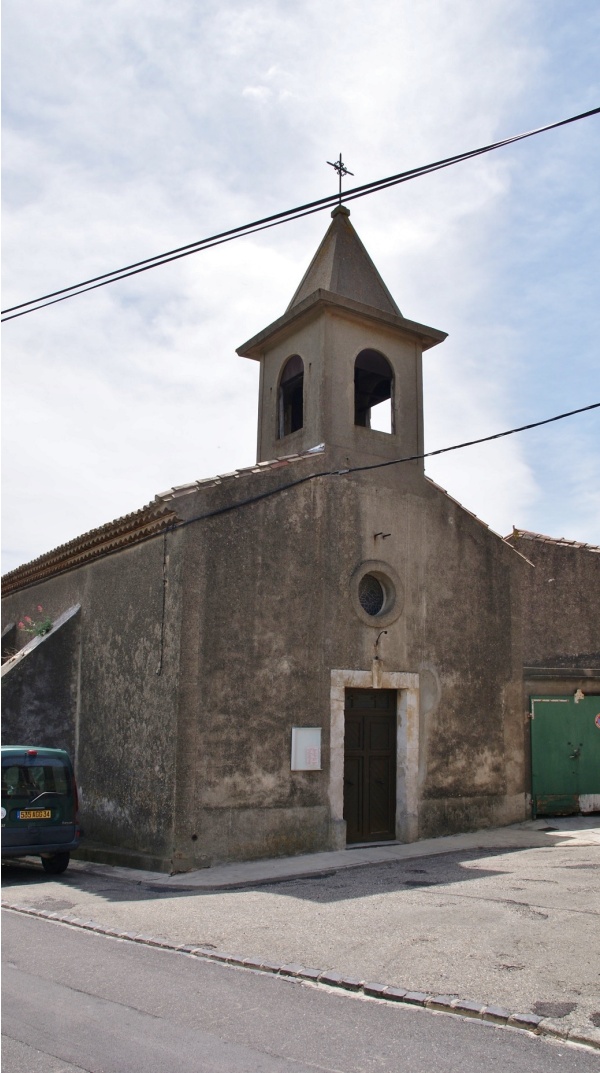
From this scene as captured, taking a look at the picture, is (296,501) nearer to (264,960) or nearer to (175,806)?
(175,806)

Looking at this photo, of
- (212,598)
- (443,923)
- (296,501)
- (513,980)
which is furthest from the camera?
(296,501)

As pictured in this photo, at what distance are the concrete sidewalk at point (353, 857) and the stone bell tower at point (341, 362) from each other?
6.06 m

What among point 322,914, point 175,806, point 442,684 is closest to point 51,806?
point 175,806

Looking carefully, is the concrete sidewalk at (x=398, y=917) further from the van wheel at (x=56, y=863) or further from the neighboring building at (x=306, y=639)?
the neighboring building at (x=306, y=639)

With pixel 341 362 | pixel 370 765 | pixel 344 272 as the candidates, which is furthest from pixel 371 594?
pixel 344 272

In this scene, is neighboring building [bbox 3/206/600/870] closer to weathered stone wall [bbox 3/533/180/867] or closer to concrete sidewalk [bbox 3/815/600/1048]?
weathered stone wall [bbox 3/533/180/867]

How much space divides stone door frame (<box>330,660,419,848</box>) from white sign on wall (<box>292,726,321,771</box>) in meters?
0.33

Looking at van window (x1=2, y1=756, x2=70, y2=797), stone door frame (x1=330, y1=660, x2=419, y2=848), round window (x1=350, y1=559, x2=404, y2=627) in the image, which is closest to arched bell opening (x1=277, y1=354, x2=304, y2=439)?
round window (x1=350, y1=559, x2=404, y2=627)

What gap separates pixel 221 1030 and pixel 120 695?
7910mm

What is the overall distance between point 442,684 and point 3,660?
926 centimetres

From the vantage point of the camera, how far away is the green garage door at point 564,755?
15516mm

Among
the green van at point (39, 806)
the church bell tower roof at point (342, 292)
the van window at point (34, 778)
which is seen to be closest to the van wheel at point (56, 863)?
the green van at point (39, 806)

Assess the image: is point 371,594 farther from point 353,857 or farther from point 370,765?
point 353,857

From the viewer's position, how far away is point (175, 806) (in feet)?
36.5
